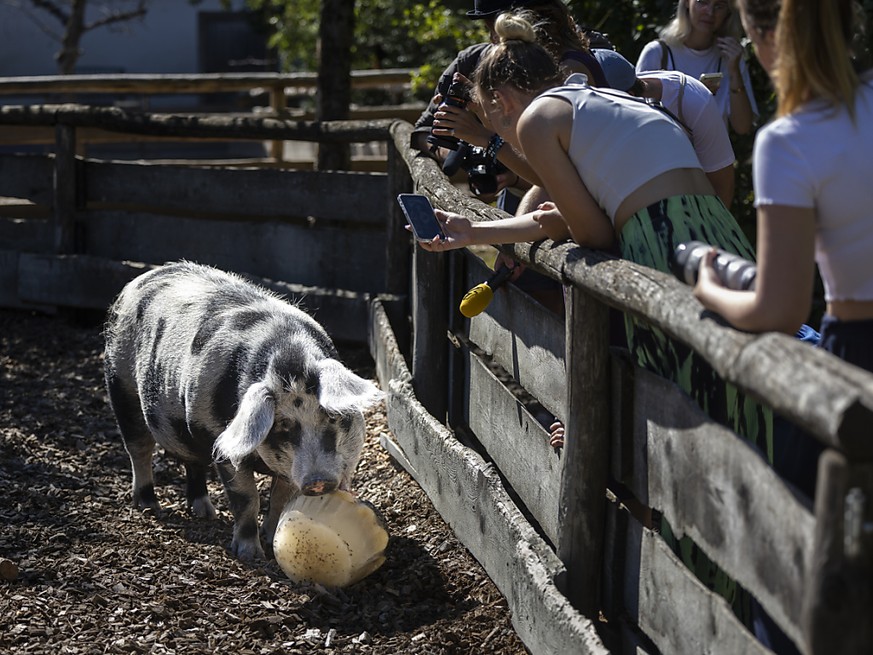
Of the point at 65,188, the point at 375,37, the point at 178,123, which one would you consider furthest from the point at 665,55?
the point at 375,37

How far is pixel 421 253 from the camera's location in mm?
5234

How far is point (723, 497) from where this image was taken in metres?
2.31

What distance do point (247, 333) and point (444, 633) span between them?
1.50 meters

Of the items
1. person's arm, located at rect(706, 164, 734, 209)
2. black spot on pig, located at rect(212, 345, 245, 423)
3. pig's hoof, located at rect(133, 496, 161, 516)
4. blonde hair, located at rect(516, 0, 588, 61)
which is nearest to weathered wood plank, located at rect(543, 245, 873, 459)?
person's arm, located at rect(706, 164, 734, 209)

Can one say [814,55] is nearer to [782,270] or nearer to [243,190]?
[782,270]

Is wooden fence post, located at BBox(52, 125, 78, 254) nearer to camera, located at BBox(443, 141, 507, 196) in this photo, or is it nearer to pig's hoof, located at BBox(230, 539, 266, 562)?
pig's hoof, located at BBox(230, 539, 266, 562)

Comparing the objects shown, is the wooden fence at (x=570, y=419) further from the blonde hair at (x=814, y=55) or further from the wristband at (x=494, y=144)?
the blonde hair at (x=814, y=55)

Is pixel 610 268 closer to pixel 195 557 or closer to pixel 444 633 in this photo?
pixel 444 633

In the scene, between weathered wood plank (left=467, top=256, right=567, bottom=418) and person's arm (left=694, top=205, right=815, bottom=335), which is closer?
person's arm (left=694, top=205, right=815, bottom=335)

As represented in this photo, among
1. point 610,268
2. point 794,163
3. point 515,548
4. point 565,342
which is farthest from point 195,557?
point 794,163

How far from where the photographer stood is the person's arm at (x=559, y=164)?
2.99 m

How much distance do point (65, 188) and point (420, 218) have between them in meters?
5.38

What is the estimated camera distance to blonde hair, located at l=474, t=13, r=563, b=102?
128 inches

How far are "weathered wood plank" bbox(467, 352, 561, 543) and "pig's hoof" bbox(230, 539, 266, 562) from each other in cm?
95
